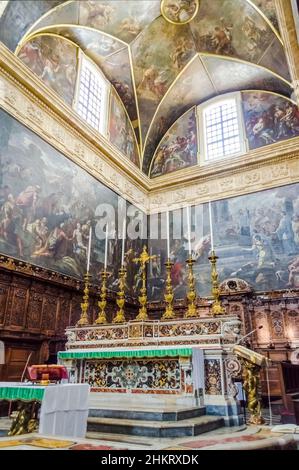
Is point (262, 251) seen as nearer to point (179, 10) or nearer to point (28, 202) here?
point (28, 202)

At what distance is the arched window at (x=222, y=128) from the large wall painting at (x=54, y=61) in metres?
6.69

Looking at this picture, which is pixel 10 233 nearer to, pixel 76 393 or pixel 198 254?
pixel 76 393

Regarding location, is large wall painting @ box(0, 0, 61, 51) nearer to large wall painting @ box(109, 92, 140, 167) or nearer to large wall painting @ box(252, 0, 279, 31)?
large wall painting @ box(109, 92, 140, 167)

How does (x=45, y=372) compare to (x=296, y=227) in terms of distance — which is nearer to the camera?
(x=45, y=372)

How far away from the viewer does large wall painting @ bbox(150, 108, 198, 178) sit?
668 inches

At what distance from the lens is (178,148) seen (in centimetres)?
1736

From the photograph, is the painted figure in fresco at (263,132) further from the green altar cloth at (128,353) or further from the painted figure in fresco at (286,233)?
the green altar cloth at (128,353)

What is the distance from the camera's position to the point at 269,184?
14500mm

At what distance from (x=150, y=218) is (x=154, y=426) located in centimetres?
1279

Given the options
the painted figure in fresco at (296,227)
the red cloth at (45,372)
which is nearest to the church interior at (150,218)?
the red cloth at (45,372)

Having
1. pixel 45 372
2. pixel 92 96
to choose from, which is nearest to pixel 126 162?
pixel 92 96

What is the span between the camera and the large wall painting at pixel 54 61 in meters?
11.6
